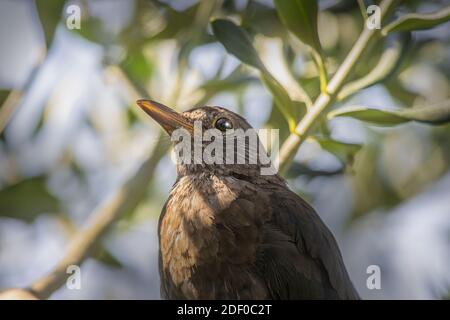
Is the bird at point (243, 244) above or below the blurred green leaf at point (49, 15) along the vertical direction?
below

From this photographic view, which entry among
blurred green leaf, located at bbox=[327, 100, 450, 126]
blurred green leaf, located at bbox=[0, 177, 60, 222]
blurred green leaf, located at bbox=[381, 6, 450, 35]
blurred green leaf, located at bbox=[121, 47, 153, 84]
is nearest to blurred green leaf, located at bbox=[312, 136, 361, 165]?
blurred green leaf, located at bbox=[327, 100, 450, 126]

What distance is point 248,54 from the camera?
3598 mm

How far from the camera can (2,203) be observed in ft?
13.1

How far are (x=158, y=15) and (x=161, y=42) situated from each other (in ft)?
0.55

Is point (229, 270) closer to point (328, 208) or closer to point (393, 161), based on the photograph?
point (328, 208)

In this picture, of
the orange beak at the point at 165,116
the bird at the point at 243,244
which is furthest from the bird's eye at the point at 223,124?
the bird at the point at 243,244

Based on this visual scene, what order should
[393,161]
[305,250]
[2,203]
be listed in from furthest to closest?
[393,161] → [2,203] → [305,250]

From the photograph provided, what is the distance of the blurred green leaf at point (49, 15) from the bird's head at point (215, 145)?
2.51 feet

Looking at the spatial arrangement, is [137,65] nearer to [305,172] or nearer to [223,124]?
[223,124]

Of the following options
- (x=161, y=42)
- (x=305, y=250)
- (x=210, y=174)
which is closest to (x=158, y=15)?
(x=161, y=42)

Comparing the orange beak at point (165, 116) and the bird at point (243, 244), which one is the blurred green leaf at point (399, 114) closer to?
the bird at point (243, 244)

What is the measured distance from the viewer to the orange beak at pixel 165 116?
391 cm

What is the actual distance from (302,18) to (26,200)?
66.6 inches

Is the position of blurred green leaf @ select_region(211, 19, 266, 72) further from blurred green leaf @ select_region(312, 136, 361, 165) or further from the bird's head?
the bird's head
